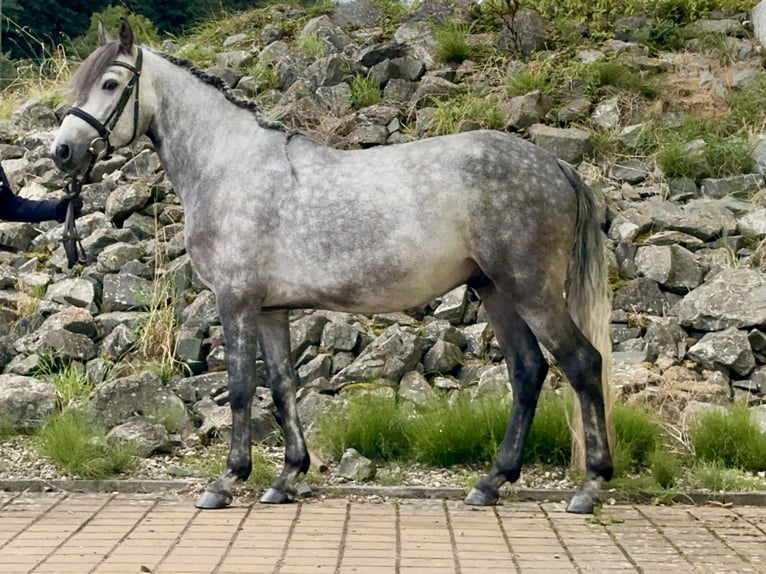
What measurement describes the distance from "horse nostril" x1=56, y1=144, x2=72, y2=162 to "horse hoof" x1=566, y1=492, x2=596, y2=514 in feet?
10.9

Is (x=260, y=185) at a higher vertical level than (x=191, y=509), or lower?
higher

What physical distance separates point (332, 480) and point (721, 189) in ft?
16.7

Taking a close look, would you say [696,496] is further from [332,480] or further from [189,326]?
[189,326]

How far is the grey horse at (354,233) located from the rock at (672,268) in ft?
8.74

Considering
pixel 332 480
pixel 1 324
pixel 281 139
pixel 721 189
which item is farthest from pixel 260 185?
pixel 721 189

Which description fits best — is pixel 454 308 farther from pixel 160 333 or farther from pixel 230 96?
pixel 230 96

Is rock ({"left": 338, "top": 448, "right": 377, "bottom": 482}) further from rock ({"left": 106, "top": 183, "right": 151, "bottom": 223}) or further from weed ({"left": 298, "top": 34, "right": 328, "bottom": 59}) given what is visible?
weed ({"left": 298, "top": 34, "right": 328, "bottom": 59})

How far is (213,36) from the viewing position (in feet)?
47.5

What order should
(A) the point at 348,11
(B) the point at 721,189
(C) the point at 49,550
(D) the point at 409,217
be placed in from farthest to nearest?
(A) the point at 348,11
(B) the point at 721,189
(D) the point at 409,217
(C) the point at 49,550

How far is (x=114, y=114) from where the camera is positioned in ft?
21.4

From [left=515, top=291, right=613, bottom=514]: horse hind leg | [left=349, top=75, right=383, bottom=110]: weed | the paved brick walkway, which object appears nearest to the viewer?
the paved brick walkway

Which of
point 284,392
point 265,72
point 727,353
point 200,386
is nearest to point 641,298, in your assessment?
point 727,353

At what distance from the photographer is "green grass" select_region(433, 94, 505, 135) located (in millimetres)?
10656

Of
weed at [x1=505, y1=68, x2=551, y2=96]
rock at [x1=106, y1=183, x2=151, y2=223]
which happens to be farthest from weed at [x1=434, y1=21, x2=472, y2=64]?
rock at [x1=106, y1=183, x2=151, y2=223]
